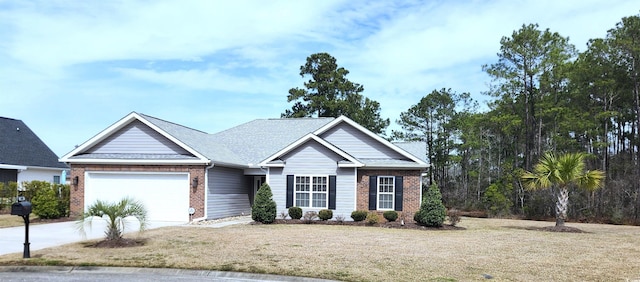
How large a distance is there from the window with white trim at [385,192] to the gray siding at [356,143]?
4.39 feet

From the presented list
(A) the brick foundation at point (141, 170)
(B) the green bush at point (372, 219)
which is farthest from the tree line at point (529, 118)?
(A) the brick foundation at point (141, 170)

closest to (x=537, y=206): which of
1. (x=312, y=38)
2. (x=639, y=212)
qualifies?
(x=639, y=212)

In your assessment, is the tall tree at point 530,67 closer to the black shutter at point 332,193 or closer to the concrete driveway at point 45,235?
the black shutter at point 332,193

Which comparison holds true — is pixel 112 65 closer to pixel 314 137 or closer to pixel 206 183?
pixel 206 183

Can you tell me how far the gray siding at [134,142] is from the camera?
23.7m

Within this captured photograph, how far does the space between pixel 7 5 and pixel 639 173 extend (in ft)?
111

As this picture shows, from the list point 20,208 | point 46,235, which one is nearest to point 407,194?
point 46,235

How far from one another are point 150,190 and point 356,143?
959 cm

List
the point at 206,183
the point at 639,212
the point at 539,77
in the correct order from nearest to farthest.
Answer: the point at 206,183 → the point at 639,212 → the point at 539,77

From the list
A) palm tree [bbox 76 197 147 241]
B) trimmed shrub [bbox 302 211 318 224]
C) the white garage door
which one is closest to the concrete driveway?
palm tree [bbox 76 197 147 241]

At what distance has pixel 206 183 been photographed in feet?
74.5

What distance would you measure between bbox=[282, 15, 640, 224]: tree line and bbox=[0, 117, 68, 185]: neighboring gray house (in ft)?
70.9

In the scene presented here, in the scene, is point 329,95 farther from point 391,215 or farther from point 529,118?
point 391,215

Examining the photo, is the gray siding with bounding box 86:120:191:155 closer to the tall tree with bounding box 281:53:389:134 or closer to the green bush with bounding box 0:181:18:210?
the green bush with bounding box 0:181:18:210
